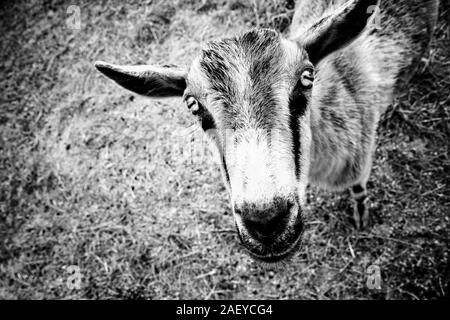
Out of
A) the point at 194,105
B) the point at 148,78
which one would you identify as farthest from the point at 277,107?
the point at 148,78

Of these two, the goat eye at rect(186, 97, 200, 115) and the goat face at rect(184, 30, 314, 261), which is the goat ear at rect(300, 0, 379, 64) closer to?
the goat face at rect(184, 30, 314, 261)

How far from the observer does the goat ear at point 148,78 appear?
3053 mm

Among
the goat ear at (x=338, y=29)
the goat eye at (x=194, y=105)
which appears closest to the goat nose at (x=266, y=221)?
the goat eye at (x=194, y=105)

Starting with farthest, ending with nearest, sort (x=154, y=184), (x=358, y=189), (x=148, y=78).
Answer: (x=154, y=184), (x=358, y=189), (x=148, y=78)

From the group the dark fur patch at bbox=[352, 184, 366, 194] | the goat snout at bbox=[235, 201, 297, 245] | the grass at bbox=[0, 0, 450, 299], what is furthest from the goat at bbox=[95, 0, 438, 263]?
the grass at bbox=[0, 0, 450, 299]

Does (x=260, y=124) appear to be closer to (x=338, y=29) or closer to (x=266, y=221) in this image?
(x=266, y=221)

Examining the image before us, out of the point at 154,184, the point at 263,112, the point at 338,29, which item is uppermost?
the point at 338,29

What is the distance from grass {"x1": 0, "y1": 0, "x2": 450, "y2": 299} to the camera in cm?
477

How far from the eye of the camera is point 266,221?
234 centimetres

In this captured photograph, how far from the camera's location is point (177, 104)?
6.03m

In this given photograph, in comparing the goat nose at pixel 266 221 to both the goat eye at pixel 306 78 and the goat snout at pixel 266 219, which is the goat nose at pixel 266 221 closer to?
the goat snout at pixel 266 219

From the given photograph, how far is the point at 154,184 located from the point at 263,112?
357 centimetres

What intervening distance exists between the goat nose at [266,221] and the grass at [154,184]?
2.45m
